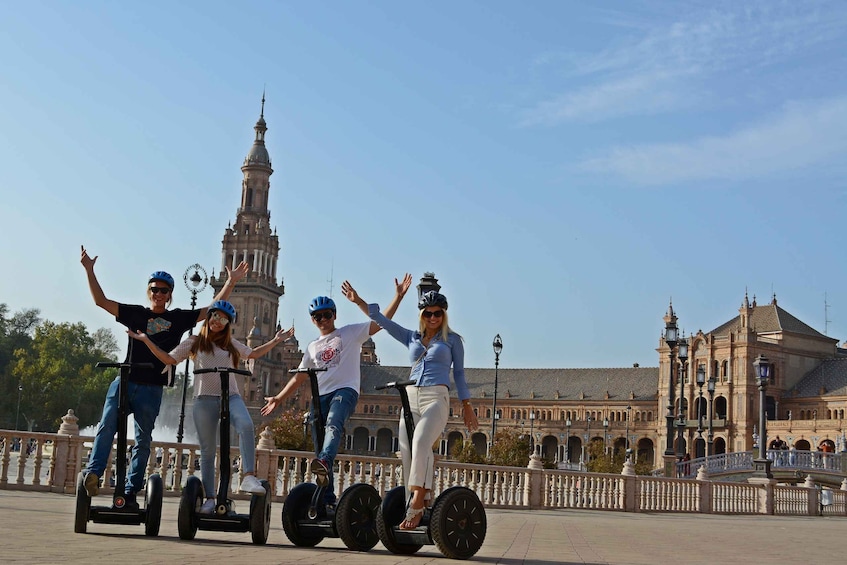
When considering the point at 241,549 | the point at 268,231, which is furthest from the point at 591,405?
the point at 241,549

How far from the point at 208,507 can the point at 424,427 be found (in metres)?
1.85

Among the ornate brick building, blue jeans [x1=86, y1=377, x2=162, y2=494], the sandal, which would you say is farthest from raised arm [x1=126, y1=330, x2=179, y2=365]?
the ornate brick building

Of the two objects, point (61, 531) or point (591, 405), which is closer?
point (61, 531)

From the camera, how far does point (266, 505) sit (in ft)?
27.4

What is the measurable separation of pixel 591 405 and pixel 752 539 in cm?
11338

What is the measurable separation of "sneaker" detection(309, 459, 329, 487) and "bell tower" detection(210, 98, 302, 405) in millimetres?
123142

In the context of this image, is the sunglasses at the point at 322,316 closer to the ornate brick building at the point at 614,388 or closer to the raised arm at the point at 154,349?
the raised arm at the point at 154,349

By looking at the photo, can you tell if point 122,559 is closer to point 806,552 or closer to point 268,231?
point 806,552

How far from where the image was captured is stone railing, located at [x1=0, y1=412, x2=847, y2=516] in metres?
17.2

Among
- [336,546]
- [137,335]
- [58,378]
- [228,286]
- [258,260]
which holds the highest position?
[258,260]

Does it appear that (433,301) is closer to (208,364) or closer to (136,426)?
(208,364)

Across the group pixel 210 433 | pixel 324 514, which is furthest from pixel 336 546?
pixel 210 433

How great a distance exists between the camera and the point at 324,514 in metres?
8.42

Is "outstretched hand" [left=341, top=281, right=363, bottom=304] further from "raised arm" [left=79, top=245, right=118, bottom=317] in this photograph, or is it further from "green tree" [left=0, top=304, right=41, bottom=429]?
"green tree" [left=0, top=304, right=41, bottom=429]
